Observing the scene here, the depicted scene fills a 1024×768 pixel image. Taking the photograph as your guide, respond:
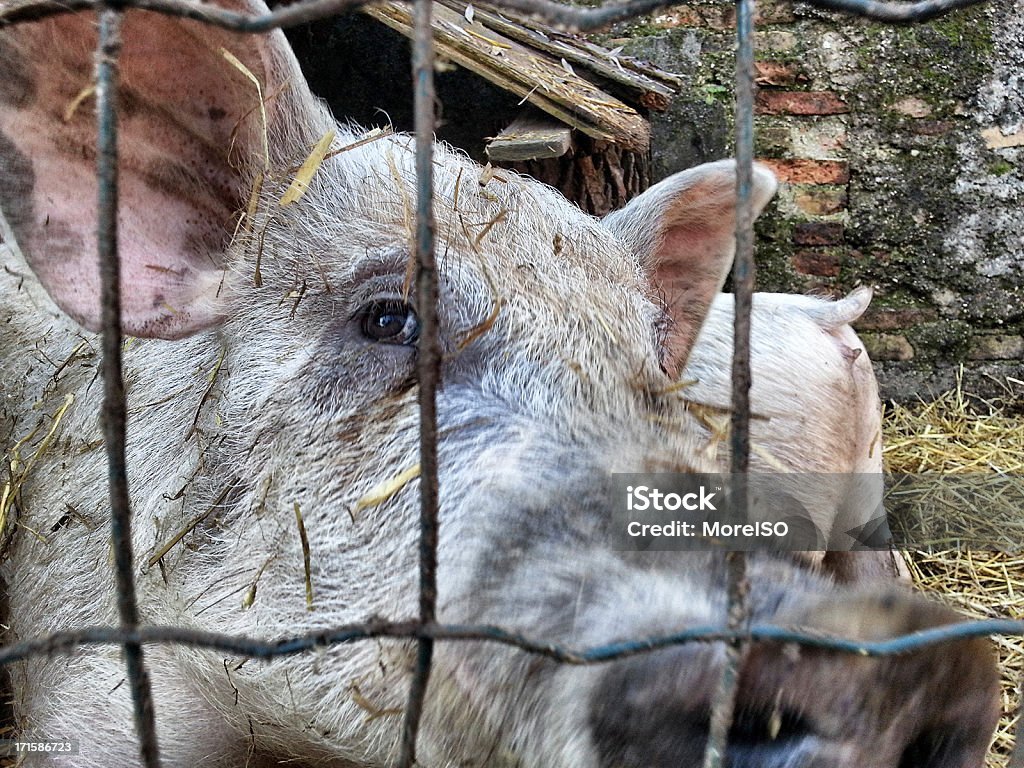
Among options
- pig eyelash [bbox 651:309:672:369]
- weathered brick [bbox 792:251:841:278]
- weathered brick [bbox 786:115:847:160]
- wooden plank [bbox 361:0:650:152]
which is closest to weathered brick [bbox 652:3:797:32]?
weathered brick [bbox 786:115:847:160]

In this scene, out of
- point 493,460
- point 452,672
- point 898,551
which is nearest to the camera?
point 452,672

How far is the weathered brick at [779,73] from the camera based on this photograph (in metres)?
4.26

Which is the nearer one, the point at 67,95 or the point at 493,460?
the point at 493,460

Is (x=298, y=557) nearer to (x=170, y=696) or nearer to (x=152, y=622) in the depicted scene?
(x=152, y=622)

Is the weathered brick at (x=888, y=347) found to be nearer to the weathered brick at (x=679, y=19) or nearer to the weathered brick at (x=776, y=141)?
the weathered brick at (x=776, y=141)

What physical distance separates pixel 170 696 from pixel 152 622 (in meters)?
0.21

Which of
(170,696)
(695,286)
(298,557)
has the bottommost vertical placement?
(170,696)

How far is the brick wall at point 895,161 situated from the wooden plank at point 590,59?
95 centimetres

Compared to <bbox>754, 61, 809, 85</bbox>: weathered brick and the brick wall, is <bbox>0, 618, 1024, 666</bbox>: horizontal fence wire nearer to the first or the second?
the brick wall

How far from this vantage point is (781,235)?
4.34 metres

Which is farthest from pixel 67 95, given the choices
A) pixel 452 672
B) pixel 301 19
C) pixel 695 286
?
pixel 695 286

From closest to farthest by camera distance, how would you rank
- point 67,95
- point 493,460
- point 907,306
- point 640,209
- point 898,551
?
point 493,460 → point 67,95 → point 640,209 → point 898,551 → point 907,306

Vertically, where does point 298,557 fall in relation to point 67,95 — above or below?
below

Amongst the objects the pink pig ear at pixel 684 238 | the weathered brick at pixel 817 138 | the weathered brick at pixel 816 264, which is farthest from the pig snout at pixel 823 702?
the weathered brick at pixel 817 138
